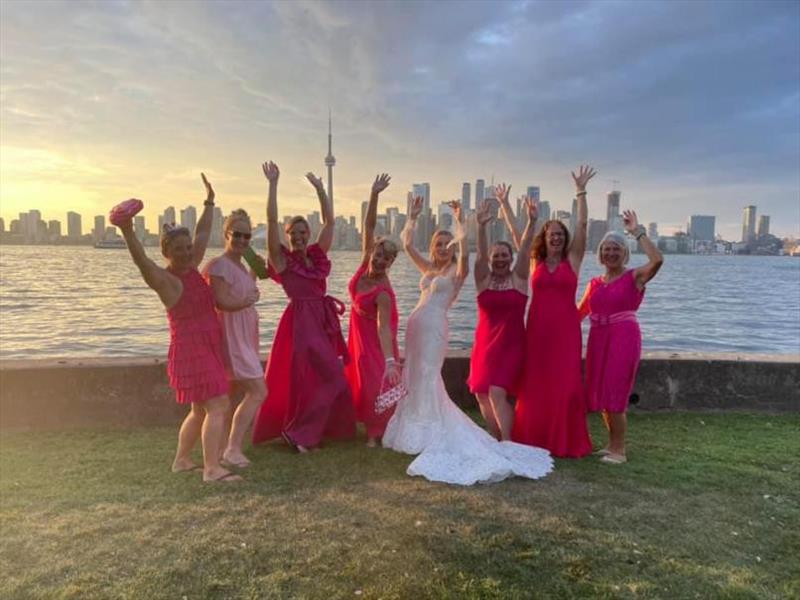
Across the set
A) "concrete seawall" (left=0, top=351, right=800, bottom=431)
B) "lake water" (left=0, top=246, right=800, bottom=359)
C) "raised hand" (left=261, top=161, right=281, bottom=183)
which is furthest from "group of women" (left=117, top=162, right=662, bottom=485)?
"lake water" (left=0, top=246, right=800, bottom=359)

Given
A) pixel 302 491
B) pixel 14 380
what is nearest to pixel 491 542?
pixel 302 491

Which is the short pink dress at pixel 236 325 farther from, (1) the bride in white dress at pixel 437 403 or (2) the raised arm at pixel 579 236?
(2) the raised arm at pixel 579 236

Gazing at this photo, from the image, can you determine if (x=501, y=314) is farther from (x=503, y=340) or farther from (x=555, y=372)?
(x=555, y=372)

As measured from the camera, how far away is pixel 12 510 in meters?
4.23

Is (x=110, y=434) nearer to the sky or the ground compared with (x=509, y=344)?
nearer to the ground

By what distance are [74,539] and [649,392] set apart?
5.93 meters

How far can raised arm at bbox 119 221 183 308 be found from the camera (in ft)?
14.2

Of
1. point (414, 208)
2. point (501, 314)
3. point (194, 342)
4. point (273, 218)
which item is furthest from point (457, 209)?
point (194, 342)

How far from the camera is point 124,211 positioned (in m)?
4.33

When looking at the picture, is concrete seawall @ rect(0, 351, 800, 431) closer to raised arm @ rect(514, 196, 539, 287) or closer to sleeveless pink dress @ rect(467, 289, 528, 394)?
sleeveless pink dress @ rect(467, 289, 528, 394)

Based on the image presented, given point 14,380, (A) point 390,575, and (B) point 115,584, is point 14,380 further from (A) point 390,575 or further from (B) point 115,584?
(A) point 390,575

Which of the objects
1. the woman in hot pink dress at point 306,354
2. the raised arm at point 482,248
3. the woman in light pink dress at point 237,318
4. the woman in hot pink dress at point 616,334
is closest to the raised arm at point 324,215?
the woman in hot pink dress at point 306,354

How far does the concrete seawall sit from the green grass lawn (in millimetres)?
616

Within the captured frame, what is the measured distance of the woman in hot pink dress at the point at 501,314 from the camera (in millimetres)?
5777
